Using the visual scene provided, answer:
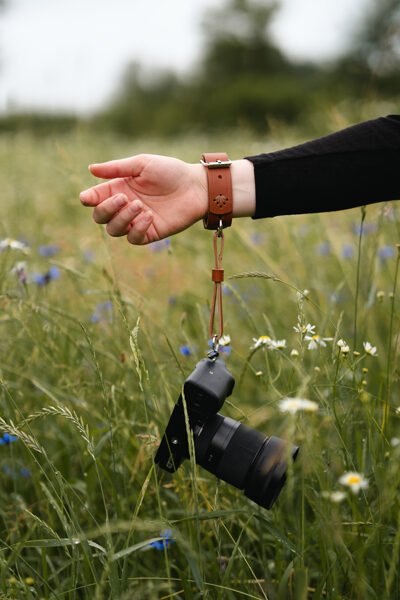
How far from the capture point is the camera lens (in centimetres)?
74

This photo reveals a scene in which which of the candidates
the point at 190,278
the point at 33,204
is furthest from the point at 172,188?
the point at 33,204

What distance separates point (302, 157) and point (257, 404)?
2.47 feet

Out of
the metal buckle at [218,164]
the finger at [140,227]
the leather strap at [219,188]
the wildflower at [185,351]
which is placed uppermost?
the metal buckle at [218,164]

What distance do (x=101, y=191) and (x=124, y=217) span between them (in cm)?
13

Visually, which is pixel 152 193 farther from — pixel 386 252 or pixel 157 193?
pixel 386 252

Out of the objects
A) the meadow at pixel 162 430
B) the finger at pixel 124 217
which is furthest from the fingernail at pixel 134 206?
the meadow at pixel 162 430

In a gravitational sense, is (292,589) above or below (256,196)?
below

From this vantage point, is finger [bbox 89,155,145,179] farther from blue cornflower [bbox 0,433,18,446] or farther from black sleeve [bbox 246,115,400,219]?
blue cornflower [bbox 0,433,18,446]

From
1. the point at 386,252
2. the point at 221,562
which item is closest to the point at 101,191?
the point at 221,562

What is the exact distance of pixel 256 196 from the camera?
102 cm

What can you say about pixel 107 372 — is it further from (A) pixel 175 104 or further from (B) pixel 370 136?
(A) pixel 175 104

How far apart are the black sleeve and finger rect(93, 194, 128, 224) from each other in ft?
0.92

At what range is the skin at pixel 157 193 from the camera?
994 mm

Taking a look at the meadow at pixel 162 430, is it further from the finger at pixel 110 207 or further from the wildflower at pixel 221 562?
the finger at pixel 110 207
